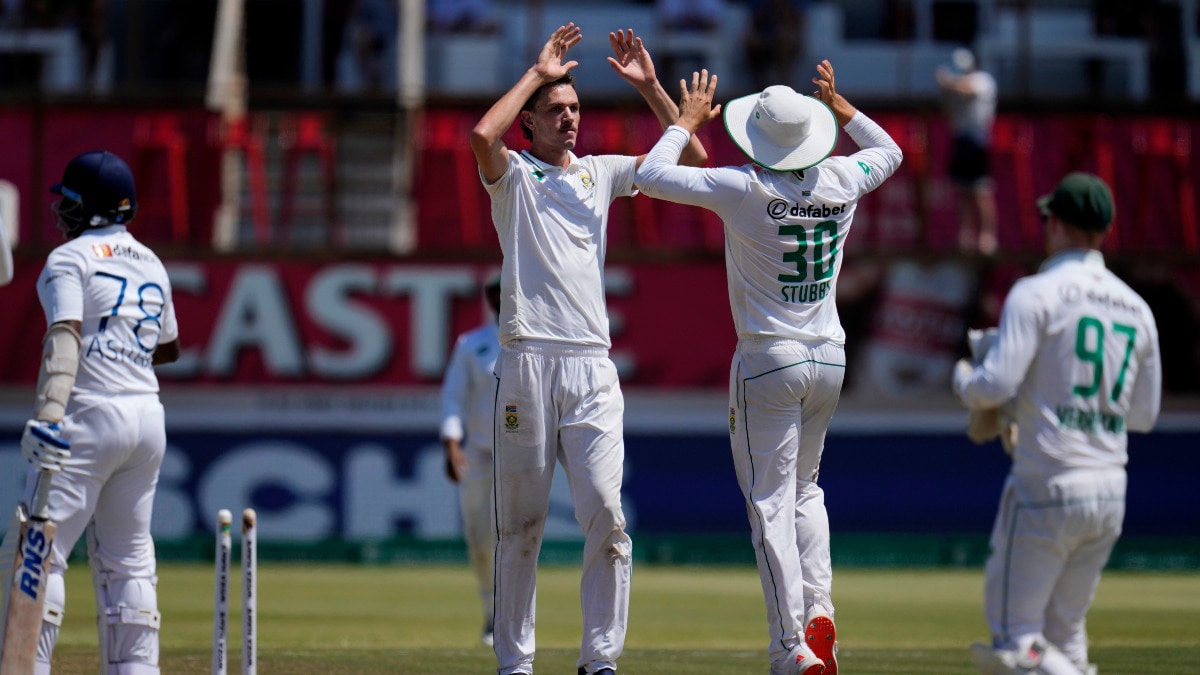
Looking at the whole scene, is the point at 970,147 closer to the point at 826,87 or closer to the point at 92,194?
the point at 826,87

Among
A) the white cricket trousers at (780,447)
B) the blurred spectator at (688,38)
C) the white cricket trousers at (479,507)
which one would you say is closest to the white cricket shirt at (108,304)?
the white cricket trousers at (780,447)

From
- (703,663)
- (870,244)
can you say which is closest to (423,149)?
(870,244)

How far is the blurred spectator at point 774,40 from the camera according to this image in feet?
64.3

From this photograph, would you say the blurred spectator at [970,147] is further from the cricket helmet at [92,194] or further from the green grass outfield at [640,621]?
the cricket helmet at [92,194]

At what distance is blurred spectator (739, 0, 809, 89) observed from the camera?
64.3 feet

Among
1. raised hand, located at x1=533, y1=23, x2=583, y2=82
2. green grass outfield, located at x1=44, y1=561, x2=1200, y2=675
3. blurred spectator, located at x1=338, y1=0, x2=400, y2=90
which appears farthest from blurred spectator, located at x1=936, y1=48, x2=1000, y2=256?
raised hand, located at x1=533, y1=23, x2=583, y2=82

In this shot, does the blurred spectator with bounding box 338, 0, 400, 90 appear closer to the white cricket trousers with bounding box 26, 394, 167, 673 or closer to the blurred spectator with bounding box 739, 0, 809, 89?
the blurred spectator with bounding box 739, 0, 809, 89

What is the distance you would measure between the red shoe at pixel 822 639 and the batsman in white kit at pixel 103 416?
251cm

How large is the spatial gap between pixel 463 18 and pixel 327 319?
4.26 meters

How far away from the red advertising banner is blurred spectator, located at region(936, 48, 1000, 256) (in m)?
2.67

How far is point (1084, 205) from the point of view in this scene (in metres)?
5.89

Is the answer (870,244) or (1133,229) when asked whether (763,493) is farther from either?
Answer: (1133,229)

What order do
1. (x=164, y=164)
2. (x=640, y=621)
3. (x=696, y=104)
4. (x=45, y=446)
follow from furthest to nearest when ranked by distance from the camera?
1. (x=164, y=164)
2. (x=640, y=621)
3. (x=696, y=104)
4. (x=45, y=446)

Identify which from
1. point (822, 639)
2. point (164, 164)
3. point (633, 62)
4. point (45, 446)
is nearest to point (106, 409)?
point (45, 446)
